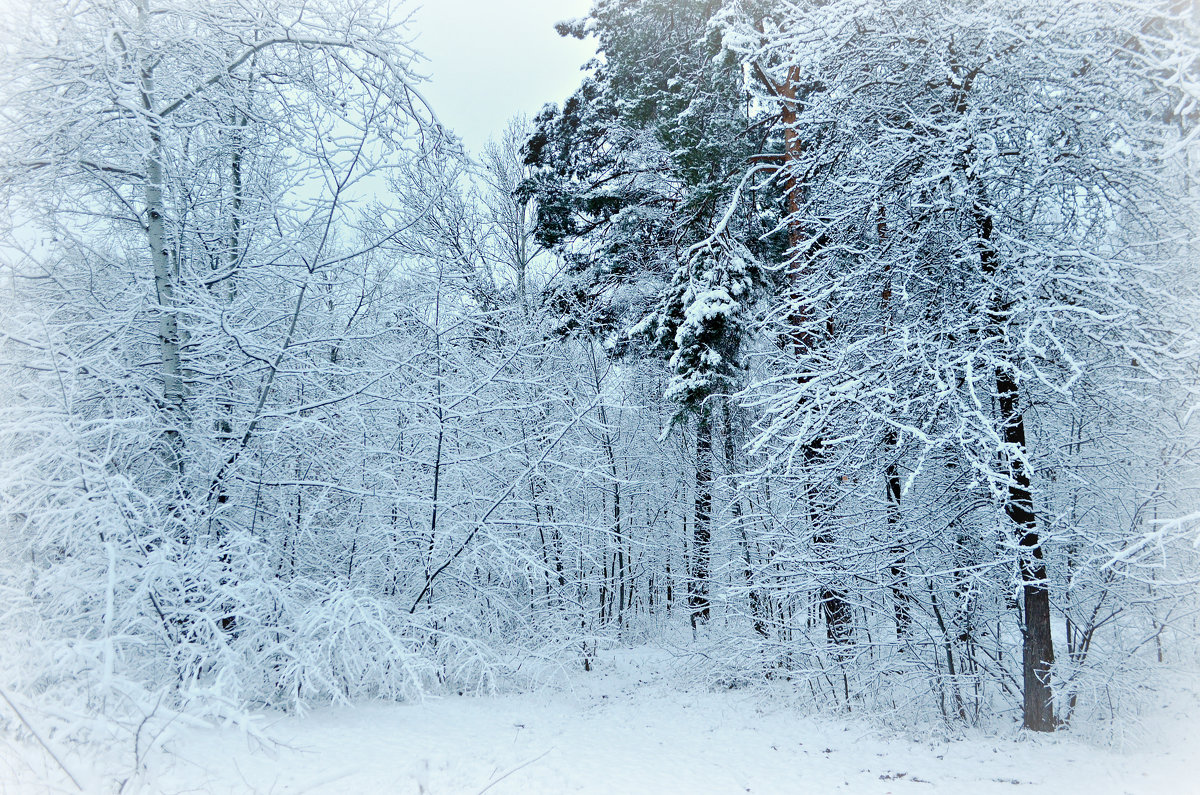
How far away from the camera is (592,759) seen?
5930mm

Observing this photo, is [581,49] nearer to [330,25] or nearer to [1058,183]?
[330,25]

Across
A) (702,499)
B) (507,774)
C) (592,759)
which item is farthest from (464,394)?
(702,499)

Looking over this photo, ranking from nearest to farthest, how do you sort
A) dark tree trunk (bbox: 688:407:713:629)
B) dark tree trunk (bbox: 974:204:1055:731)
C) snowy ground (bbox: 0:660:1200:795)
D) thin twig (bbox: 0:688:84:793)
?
1. thin twig (bbox: 0:688:84:793)
2. snowy ground (bbox: 0:660:1200:795)
3. dark tree trunk (bbox: 974:204:1055:731)
4. dark tree trunk (bbox: 688:407:713:629)

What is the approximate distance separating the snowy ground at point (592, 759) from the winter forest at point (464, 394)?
0.08 meters

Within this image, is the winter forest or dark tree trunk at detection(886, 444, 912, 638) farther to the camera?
dark tree trunk at detection(886, 444, 912, 638)

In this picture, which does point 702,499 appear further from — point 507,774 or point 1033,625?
point 507,774

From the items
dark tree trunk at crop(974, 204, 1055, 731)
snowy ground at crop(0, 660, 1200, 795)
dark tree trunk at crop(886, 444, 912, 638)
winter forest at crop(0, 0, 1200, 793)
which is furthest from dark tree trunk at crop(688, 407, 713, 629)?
dark tree trunk at crop(974, 204, 1055, 731)

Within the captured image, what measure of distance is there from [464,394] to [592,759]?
465 centimetres

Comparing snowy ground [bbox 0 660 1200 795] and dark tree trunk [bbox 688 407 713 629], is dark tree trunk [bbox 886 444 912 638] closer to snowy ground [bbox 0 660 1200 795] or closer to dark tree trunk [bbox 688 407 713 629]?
snowy ground [bbox 0 660 1200 795]

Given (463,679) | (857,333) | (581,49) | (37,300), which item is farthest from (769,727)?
(581,49)

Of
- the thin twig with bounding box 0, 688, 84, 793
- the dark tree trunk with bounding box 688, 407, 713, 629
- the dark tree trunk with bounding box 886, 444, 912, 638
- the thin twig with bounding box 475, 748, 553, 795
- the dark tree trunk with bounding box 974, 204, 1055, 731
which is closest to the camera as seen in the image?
the thin twig with bounding box 0, 688, 84, 793

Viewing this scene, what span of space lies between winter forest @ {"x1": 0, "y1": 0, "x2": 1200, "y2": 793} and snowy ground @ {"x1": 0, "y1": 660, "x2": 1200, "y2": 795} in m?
0.08

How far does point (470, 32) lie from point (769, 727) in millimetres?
9057

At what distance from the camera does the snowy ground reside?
4.28 m
